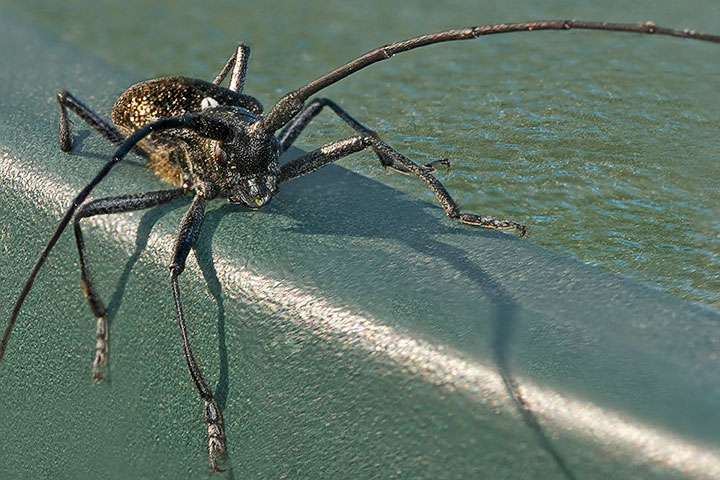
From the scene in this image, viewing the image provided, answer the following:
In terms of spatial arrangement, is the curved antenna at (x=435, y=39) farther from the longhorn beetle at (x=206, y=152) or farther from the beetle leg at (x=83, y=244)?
the beetle leg at (x=83, y=244)

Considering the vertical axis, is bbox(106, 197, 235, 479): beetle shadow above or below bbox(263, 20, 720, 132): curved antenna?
below

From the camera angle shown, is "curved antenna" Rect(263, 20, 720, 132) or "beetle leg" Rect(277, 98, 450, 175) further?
"beetle leg" Rect(277, 98, 450, 175)

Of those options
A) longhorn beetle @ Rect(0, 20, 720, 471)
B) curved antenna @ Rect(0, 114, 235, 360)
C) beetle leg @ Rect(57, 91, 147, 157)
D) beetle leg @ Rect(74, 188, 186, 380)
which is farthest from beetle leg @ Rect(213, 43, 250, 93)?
beetle leg @ Rect(74, 188, 186, 380)

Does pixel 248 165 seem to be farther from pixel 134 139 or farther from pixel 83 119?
pixel 83 119

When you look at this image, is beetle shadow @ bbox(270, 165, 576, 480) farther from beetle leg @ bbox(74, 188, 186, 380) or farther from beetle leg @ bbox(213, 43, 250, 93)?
beetle leg @ bbox(213, 43, 250, 93)

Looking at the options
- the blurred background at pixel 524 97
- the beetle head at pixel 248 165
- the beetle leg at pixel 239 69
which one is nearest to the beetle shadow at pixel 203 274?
the beetle head at pixel 248 165

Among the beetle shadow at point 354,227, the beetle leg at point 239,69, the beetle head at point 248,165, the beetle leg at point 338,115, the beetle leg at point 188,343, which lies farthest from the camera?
the beetle leg at point 239,69

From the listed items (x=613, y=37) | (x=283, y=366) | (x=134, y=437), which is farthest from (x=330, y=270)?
(x=613, y=37)
